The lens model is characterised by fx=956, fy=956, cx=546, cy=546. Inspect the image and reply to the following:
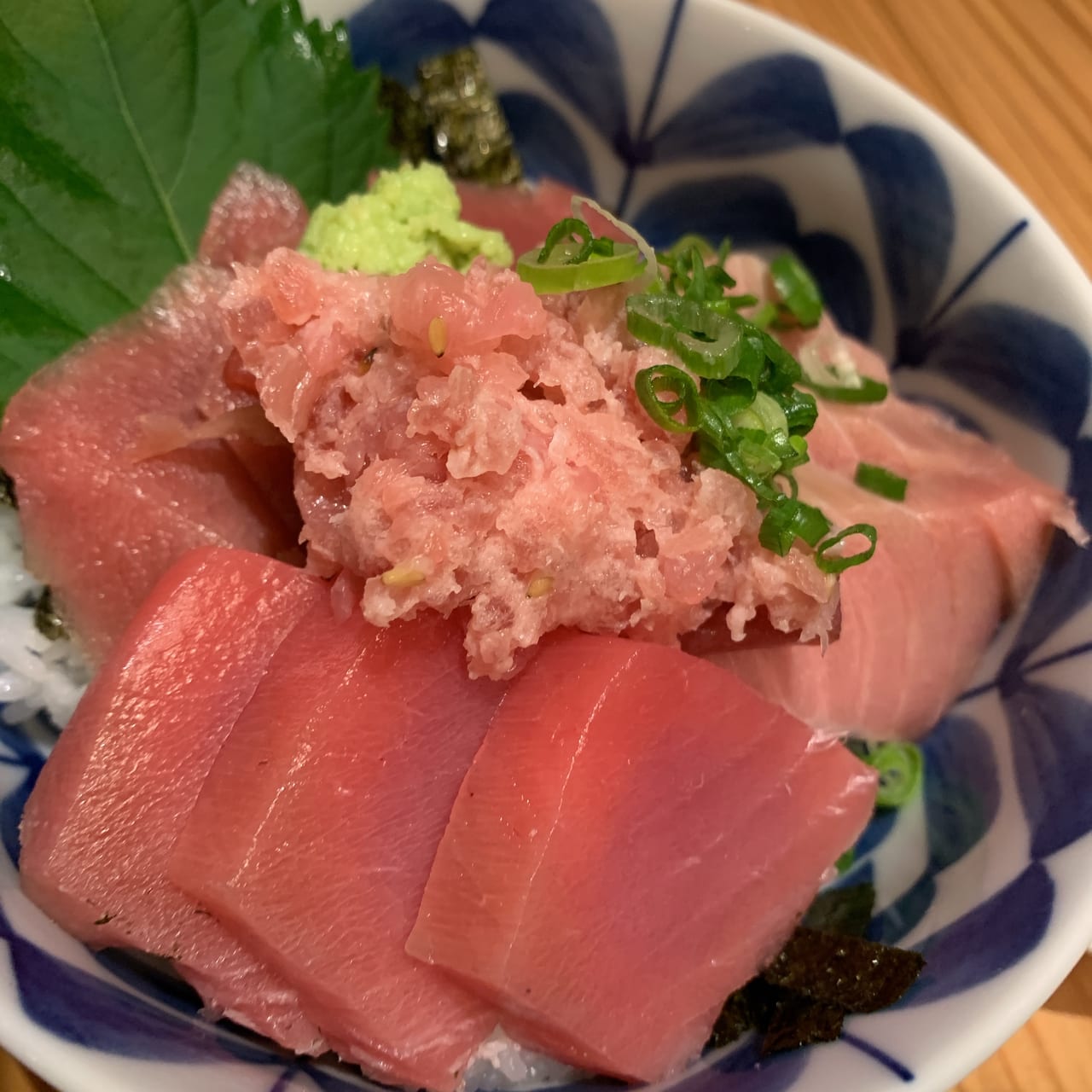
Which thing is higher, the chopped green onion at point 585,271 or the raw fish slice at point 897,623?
the chopped green onion at point 585,271

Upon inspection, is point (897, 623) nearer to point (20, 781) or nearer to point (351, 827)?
point (351, 827)

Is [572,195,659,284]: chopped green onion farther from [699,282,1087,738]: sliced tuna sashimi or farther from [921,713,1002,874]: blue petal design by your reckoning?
[921,713,1002,874]: blue petal design

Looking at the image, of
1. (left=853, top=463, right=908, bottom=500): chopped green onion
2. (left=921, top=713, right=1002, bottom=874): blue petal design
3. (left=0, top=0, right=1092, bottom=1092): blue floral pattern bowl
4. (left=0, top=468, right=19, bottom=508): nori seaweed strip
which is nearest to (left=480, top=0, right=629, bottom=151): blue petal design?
(left=0, top=0, right=1092, bottom=1092): blue floral pattern bowl

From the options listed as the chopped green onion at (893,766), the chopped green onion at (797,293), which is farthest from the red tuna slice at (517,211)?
the chopped green onion at (893,766)

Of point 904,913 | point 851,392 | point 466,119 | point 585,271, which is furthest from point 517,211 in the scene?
point 904,913

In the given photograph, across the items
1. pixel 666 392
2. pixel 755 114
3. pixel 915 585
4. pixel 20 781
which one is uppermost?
pixel 755 114

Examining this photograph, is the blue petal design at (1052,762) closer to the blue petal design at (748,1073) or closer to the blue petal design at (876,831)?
the blue petal design at (876,831)
